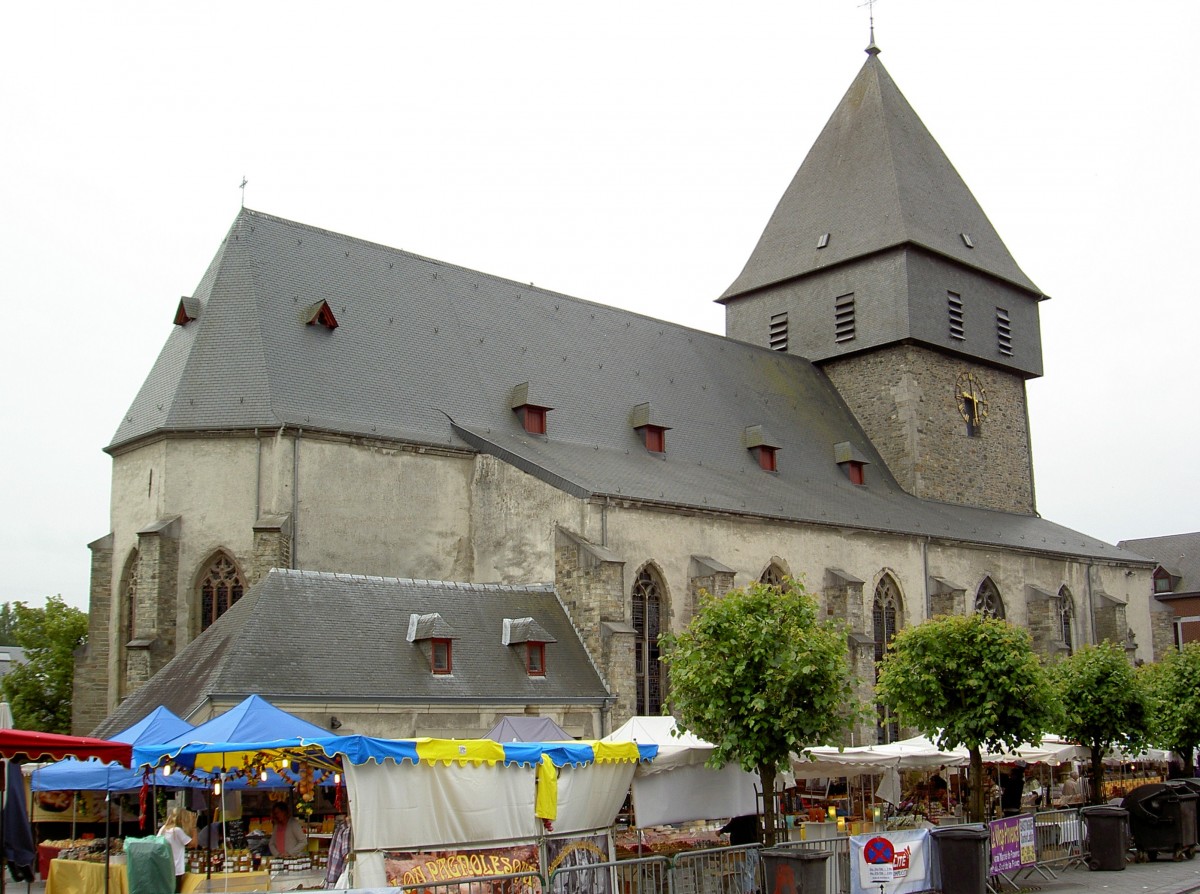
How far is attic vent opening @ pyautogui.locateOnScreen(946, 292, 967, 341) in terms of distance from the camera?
38094mm

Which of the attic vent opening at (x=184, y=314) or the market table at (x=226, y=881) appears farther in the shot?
the attic vent opening at (x=184, y=314)

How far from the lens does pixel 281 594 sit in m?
20.4

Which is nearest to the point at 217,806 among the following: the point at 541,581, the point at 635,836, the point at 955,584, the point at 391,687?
the point at 391,687

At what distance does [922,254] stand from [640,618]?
58.8 ft

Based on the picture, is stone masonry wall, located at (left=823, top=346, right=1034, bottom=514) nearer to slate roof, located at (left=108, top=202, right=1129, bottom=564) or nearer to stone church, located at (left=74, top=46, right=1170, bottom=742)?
stone church, located at (left=74, top=46, right=1170, bottom=742)

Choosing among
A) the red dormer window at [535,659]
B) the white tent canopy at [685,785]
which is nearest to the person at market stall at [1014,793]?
the white tent canopy at [685,785]

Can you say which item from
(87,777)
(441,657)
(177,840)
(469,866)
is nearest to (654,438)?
(441,657)

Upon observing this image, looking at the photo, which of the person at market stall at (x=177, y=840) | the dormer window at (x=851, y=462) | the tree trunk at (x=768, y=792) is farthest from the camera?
the dormer window at (x=851, y=462)

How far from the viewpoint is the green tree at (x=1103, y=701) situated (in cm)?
2266

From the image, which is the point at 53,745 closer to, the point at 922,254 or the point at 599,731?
the point at 599,731

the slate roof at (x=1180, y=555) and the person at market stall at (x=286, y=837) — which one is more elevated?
the slate roof at (x=1180, y=555)

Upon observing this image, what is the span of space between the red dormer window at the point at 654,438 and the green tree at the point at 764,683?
11716 millimetres

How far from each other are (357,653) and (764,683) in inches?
277

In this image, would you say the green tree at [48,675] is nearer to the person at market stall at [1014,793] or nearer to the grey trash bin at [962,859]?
the person at market stall at [1014,793]
